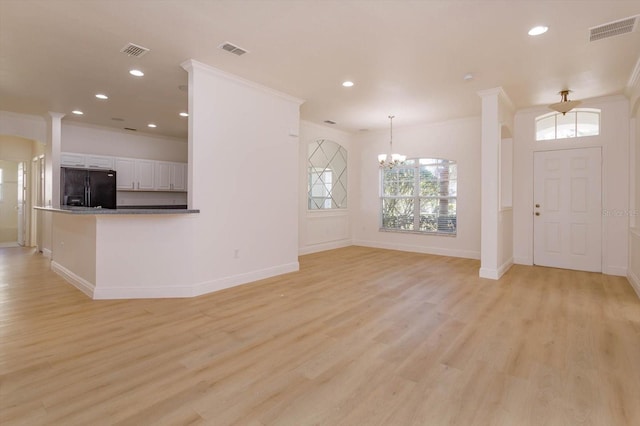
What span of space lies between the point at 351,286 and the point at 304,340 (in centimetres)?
181

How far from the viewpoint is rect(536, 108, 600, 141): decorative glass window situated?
5457mm

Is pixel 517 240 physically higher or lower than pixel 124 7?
lower

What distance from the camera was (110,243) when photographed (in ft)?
12.5

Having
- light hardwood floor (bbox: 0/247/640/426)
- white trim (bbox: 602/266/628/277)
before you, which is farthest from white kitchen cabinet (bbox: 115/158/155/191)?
white trim (bbox: 602/266/628/277)

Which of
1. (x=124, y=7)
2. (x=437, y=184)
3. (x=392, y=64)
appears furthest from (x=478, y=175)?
(x=124, y=7)

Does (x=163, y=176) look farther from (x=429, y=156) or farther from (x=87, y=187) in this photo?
(x=429, y=156)

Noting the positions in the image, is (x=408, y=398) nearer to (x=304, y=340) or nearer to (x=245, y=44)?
(x=304, y=340)

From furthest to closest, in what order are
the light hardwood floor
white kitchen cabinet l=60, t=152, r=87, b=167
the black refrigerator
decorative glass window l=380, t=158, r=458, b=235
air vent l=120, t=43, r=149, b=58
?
decorative glass window l=380, t=158, r=458, b=235 < white kitchen cabinet l=60, t=152, r=87, b=167 < the black refrigerator < air vent l=120, t=43, r=149, b=58 < the light hardwood floor

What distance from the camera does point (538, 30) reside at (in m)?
3.14

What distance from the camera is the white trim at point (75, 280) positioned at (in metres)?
3.90

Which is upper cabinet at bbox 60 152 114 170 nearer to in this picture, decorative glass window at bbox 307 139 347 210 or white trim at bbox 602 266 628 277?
decorative glass window at bbox 307 139 347 210

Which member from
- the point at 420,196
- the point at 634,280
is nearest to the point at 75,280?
the point at 420,196

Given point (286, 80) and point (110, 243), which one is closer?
point (110, 243)

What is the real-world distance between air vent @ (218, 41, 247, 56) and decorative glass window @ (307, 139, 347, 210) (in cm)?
375
